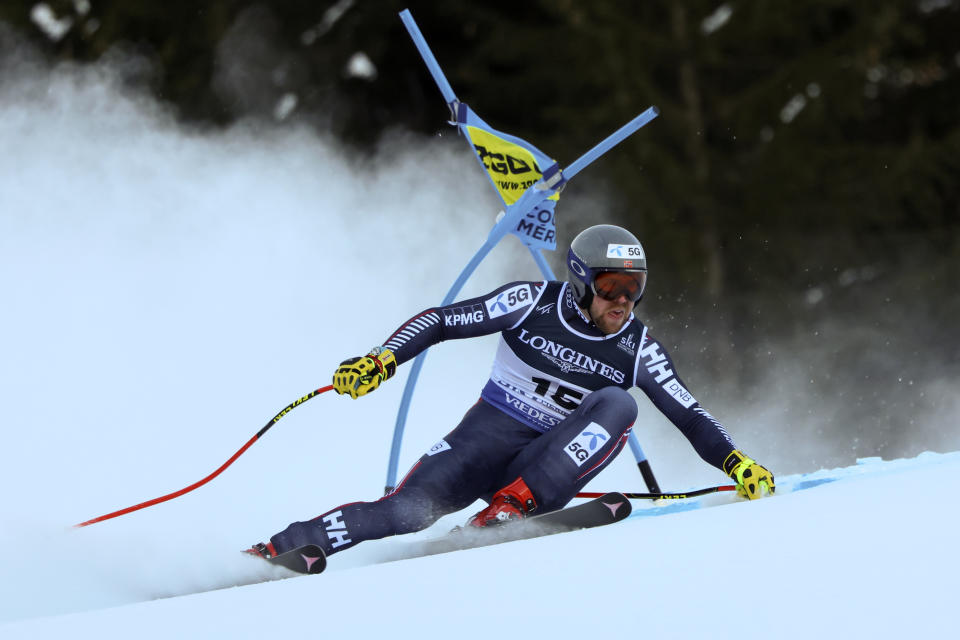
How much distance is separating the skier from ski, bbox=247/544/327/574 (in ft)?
0.46

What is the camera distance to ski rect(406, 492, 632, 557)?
3.79 m

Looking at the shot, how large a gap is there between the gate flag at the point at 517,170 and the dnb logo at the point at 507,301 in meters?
0.56

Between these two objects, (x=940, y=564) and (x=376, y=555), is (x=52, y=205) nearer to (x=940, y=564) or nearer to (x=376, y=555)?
(x=376, y=555)

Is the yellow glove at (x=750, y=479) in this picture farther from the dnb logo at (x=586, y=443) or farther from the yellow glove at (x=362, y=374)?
the yellow glove at (x=362, y=374)

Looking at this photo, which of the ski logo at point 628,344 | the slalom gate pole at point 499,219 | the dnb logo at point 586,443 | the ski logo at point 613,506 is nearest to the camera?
the ski logo at point 613,506

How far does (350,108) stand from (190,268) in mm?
8104

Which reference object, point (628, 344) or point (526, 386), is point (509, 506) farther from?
point (628, 344)

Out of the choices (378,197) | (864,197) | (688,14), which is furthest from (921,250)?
(378,197)

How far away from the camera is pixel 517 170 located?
5.10m

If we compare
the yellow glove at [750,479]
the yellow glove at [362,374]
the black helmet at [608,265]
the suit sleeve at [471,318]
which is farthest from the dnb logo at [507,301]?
the yellow glove at [750,479]

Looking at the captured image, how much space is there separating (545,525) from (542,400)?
2.35 feet

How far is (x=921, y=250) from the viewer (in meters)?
15.5

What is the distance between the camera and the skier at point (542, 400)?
398 centimetres

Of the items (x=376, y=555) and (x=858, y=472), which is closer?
(x=376, y=555)
